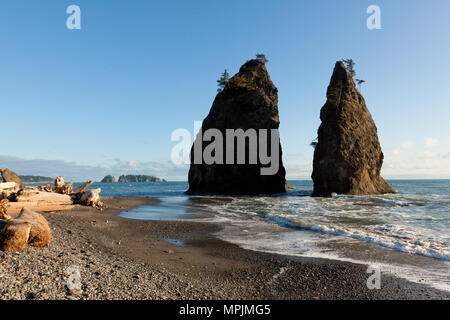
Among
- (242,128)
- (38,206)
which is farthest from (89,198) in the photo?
(242,128)

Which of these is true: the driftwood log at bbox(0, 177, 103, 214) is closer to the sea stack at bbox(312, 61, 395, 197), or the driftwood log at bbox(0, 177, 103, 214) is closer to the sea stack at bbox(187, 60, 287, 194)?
the sea stack at bbox(187, 60, 287, 194)

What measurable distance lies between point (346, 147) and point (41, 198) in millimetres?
34959

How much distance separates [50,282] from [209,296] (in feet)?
8.67

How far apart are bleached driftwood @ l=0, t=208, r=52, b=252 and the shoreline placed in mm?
249

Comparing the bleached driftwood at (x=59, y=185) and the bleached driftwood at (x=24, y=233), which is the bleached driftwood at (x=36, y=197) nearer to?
the bleached driftwood at (x=59, y=185)

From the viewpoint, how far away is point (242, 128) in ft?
151

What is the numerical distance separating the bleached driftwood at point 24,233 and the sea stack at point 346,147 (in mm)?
34280

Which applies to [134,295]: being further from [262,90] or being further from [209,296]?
[262,90]

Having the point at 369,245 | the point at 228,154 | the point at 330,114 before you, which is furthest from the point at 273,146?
the point at 369,245

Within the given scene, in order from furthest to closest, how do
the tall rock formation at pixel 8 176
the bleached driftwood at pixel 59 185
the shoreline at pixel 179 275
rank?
the tall rock formation at pixel 8 176 → the bleached driftwood at pixel 59 185 → the shoreline at pixel 179 275

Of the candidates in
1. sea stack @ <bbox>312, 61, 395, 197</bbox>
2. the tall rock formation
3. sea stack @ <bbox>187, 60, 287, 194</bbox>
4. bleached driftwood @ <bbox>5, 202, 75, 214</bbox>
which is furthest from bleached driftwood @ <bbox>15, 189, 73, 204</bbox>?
sea stack @ <bbox>312, 61, 395, 197</bbox>

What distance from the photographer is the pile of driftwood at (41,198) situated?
1175cm

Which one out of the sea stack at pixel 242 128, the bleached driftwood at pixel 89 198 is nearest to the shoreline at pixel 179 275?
the bleached driftwood at pixel 89 198
